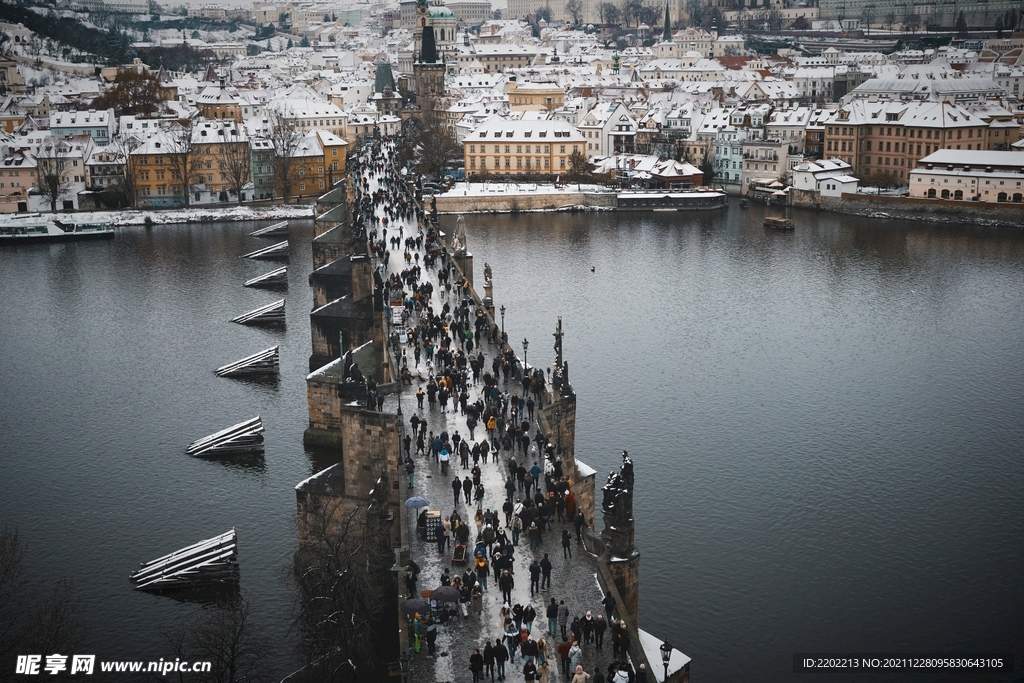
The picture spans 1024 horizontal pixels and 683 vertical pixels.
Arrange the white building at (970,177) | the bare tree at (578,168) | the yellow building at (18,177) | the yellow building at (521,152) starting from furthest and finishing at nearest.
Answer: the yellow building at (521,152) → the bare tree at (578,168) → the yellow building at (18,177) → the white building at (970,177)

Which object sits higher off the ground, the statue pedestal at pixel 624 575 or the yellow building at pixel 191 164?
the yellow building at pixel 191 164

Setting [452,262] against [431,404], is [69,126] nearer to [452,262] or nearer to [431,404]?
[452,262]

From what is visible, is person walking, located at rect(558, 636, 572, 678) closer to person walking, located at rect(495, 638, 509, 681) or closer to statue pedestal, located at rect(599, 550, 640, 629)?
person walking, located at rect(495, 638, 509, 681)

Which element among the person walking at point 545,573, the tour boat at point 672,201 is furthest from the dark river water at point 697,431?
the tour boat at point 672,201

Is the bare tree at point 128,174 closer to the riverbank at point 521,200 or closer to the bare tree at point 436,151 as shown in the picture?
the riverbank at point 521,200

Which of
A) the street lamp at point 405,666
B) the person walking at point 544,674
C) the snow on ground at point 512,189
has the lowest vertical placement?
the street lamp at point 405,666

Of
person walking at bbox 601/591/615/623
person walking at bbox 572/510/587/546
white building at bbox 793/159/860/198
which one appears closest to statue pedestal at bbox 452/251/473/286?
person walking at bbox 572/510/587/546

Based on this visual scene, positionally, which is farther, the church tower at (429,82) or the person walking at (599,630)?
the church tower at (429,82)
